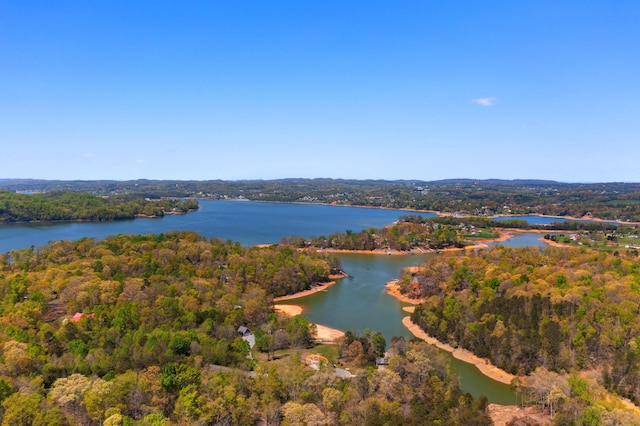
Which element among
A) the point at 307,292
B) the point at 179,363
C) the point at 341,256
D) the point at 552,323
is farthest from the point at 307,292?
the point at 552,323

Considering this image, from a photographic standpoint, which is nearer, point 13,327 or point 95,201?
point 13,327

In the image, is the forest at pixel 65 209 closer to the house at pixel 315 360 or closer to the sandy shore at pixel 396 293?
the sandy shore at pixel 396 293

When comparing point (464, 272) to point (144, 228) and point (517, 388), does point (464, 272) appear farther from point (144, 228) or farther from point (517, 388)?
point (144, 228)

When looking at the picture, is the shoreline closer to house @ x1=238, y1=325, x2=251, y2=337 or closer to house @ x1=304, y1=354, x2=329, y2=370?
house @ x1=238, y1=325, x2=251, y2=337

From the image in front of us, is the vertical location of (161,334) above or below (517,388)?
above

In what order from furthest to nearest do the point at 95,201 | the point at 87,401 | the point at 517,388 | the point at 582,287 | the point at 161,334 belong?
1. the point at 95,201
2. the point at 582,287
3. the point at 161,334
4. the point at 517,388
5. the point at 87,401

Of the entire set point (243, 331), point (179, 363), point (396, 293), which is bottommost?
point (396, 293)

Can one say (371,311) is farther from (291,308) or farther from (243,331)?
(243,331)

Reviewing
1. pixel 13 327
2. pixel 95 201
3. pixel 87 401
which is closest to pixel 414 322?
pixel 87 401
